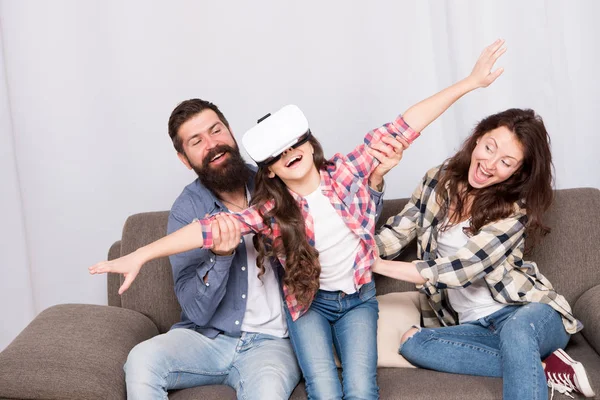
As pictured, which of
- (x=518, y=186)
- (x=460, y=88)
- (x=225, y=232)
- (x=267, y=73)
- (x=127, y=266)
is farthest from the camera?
(x=267, y=73)

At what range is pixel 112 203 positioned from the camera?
3285 millimetres

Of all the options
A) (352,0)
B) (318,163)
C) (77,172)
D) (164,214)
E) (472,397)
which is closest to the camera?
(472,397)

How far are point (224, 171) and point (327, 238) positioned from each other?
41 centimetres

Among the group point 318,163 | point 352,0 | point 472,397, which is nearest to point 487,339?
point 472,397

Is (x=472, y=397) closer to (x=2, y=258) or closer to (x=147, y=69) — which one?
(x=147, y=69)

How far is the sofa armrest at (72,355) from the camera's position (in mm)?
2104

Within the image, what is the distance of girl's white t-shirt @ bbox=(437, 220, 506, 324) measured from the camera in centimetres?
235

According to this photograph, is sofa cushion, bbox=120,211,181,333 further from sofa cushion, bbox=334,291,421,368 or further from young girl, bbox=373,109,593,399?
young girl, bbox=373,109,593,399

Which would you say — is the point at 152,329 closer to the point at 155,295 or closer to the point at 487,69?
the point at 155,295

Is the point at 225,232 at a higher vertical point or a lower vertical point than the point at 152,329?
higher

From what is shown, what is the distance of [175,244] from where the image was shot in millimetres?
1999

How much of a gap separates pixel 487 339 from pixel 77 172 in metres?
1.95

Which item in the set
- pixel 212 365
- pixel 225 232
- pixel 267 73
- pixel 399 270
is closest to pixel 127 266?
pixel 225 232

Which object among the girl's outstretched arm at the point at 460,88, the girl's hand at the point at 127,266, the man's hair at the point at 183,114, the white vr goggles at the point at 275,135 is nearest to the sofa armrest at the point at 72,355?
the girl's hand at the point at 127,266
